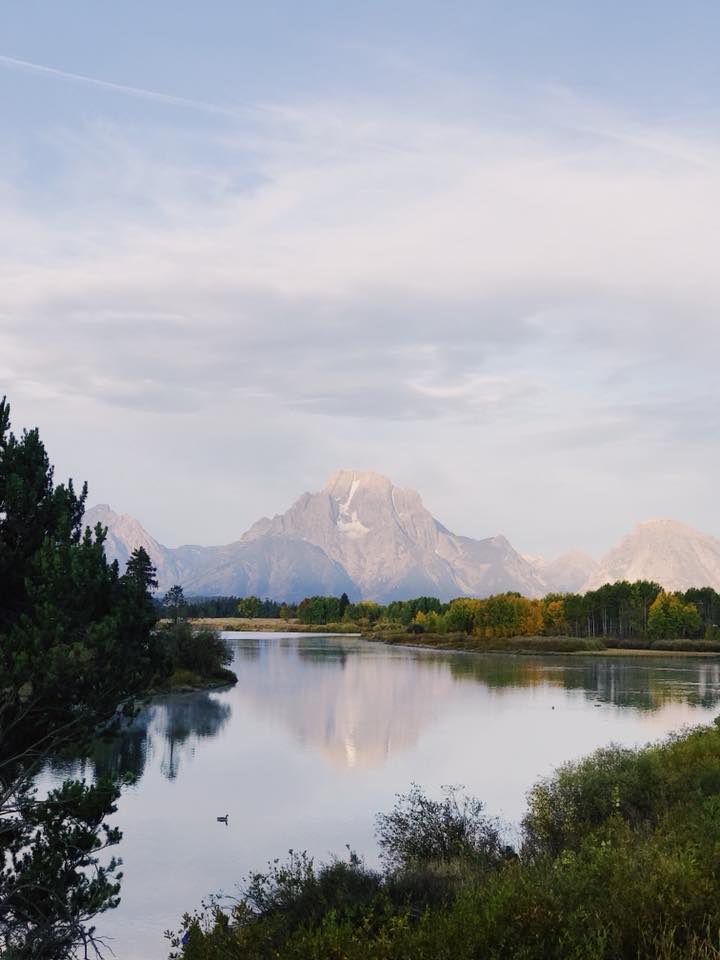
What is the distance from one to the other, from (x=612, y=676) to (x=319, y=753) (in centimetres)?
6762

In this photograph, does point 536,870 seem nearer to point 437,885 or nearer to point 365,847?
point 437,885

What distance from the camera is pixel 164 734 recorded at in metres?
63.3

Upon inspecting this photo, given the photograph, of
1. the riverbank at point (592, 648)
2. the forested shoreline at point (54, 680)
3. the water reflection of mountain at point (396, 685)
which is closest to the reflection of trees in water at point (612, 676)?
the water reflection of mountain at point (396, 685)

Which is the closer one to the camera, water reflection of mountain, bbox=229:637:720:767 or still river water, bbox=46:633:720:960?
still river water, bbox=46:633:720:960

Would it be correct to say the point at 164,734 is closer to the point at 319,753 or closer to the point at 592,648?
the point at 319,753

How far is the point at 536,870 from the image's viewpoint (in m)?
16.2

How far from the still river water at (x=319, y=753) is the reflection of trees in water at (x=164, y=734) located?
0.54 feet

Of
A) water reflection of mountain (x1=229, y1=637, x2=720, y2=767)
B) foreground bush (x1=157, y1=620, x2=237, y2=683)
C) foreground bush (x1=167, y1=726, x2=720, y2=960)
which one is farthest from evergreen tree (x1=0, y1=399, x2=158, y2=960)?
foreground bush (x1=157, y1=620, x2=237, y2=683)

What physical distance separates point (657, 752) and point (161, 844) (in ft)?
67.3

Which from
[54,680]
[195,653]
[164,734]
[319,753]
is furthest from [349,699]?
[54,680]

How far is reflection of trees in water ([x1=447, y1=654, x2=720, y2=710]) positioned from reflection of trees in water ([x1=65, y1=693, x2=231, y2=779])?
35.9 metres

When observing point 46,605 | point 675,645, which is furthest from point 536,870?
point 675,645

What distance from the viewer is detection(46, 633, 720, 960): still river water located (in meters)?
33.8

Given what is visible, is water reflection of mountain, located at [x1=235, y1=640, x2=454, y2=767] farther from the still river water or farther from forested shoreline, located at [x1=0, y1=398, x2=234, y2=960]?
forested shoreline, located at [x1=0, y1=398, x2=234, y2=960]
